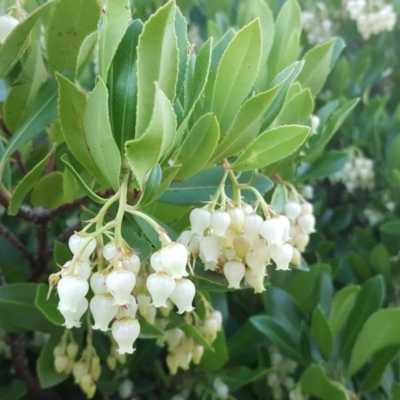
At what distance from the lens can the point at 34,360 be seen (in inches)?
57.6

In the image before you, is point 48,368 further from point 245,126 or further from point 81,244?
point 245,126

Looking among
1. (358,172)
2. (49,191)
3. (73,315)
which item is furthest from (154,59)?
(358,172)

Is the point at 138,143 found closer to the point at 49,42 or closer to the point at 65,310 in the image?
the point at 65,310

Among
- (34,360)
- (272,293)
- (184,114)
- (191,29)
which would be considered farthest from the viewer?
(191,29)

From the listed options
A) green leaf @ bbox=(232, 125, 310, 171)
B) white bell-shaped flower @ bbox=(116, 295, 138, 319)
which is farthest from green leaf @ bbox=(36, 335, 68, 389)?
green leaf @ bbox=(232, 125, 310, 171)

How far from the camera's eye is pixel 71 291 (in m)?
0.62

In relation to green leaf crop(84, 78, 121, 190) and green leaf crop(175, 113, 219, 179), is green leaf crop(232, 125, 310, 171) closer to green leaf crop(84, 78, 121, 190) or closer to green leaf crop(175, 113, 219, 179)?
green leaf crop(175, 113, 219, 179)

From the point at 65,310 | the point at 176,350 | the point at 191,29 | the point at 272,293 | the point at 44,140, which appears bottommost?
the point at 272,293

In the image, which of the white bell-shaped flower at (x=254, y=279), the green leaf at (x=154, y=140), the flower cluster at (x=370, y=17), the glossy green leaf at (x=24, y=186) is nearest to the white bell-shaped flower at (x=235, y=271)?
the white bell-shaped flower at (x=254, y=279)

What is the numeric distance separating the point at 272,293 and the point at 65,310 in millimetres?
772

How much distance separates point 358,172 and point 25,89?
1.26 meters

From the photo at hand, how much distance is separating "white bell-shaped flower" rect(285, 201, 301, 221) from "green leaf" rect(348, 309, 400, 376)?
295 millimetres

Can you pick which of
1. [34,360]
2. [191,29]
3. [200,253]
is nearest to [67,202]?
[200,253]

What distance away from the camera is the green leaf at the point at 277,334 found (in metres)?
1.22
